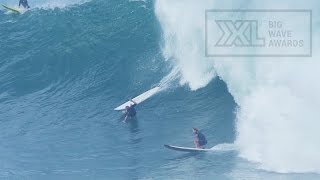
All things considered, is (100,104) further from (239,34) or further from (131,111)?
(239,34)

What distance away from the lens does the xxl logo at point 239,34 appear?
27.8 m

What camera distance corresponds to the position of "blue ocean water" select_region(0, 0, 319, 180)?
22391mm

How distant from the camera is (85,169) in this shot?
22.6m

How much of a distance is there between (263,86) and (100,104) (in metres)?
8.35

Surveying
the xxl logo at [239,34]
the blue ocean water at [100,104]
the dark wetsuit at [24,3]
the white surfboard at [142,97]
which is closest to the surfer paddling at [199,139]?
the blue ocean water at [100,104]

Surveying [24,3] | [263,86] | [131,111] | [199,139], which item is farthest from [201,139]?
[24,3]

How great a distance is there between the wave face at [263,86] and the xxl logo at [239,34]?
3.18 feet

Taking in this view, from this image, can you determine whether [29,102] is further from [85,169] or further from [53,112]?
[85,169]

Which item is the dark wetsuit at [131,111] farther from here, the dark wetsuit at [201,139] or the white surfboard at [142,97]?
the dark wetsuit at [201,139]

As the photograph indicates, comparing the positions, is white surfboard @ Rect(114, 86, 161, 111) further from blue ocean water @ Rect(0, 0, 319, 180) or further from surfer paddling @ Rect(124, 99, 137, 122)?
surfer paddling @ Rect(124, 99, 137, 122)

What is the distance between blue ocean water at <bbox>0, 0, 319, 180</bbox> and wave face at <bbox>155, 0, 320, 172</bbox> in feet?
1.94

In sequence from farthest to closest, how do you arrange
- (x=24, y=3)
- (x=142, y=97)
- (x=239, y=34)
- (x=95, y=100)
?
(x=24, y=3) → (x=95, y=100) → (x=239, y=34) → (x=142, y=97)

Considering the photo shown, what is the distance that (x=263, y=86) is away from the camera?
2455 centimetres

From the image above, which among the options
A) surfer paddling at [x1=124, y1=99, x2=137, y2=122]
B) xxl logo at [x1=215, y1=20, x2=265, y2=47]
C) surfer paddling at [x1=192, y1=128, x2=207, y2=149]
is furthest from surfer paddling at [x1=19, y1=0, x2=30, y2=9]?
surfer paddling at [x1=192, y1=128, x2=207, y2=149]
